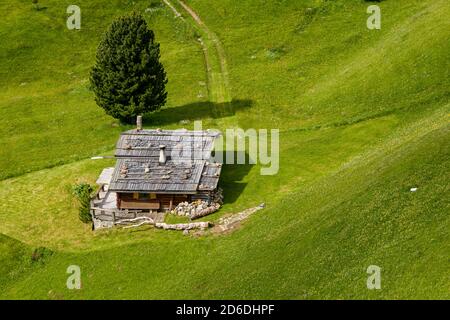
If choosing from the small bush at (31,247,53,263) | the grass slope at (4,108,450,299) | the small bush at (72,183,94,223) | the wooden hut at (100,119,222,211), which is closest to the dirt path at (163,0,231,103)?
the wooden hut at (100,119,222,211)

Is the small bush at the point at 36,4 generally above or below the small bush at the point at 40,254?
above

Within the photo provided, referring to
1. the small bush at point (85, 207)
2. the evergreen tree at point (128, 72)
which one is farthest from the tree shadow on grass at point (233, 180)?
the evergreen tree at point (128, 72)

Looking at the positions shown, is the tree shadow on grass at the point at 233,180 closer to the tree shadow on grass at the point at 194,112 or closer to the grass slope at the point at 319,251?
the grass slope at the point at 319,251

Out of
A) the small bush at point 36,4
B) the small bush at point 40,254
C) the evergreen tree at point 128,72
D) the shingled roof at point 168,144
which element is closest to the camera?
the small bush at point 40,254

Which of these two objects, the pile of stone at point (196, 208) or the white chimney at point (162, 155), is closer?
the pile of stone at point (196, 208)

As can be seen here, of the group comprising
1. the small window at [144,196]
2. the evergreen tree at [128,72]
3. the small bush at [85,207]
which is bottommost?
the small bush at [85,207]

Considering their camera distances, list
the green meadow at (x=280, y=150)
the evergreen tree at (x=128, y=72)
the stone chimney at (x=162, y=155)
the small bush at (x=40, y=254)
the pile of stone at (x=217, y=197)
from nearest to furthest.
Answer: the green meadow at (x=280, y=150) → the small bush at (x=40, y=254) → the pile of stone at (x=217, y=197) → the stone chimney at (x=162, y=155) → the evergreen tree at (x=128, y=72)
